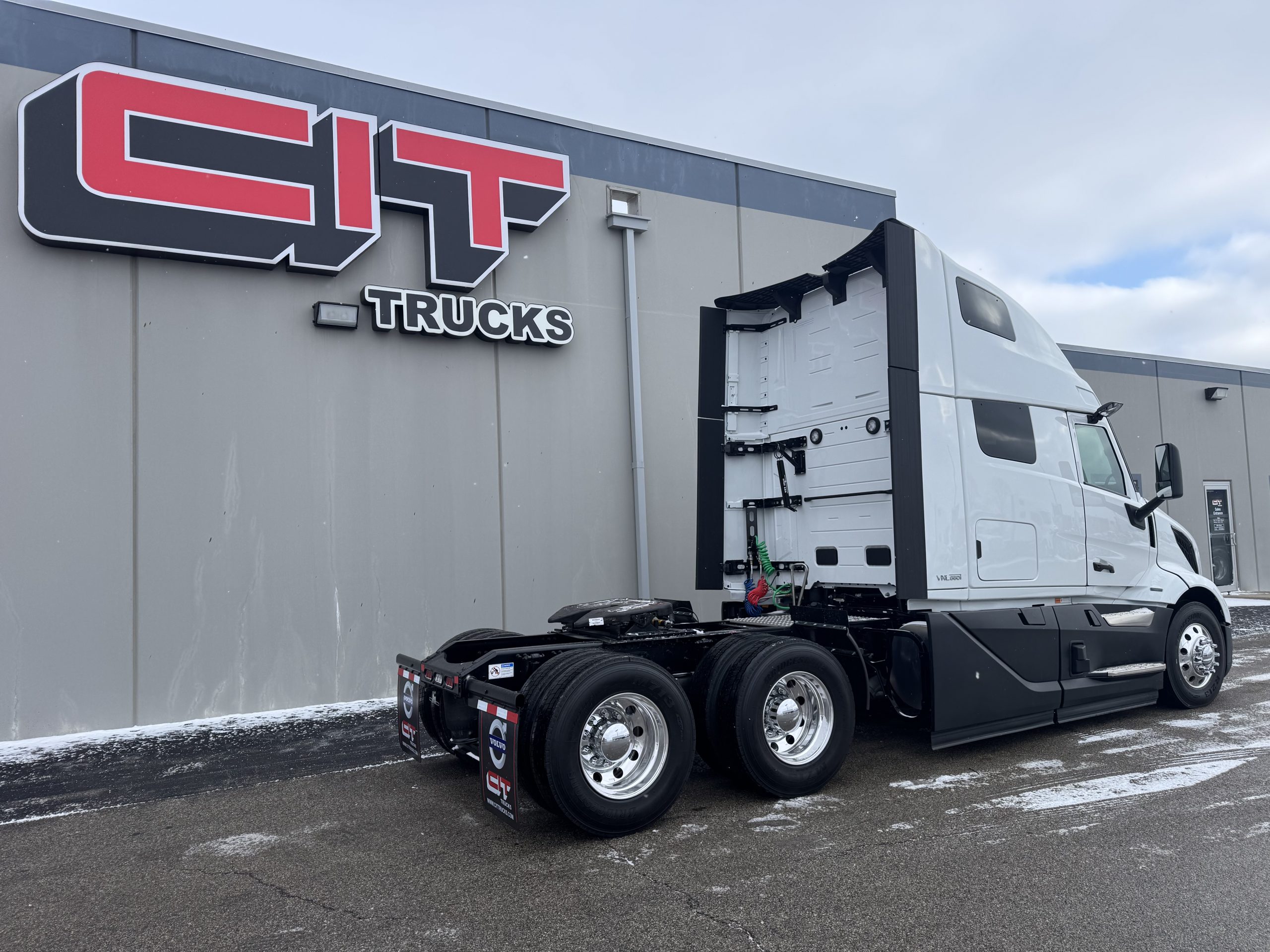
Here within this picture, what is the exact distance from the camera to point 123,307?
305 inches

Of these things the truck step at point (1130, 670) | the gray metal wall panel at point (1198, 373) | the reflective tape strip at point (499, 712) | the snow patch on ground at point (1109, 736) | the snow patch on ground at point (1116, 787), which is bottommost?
the snow patch on ground at point (1109, 736)

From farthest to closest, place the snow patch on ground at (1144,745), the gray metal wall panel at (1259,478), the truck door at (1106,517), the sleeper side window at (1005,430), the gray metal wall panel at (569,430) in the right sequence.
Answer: the gray metal wall panel at (1259,478) < the gray metal wall panel at (569,430) < the truck door at (1106,517) < the sleeper side window at (1005,430) < the snow patch on ground at (1144,745)

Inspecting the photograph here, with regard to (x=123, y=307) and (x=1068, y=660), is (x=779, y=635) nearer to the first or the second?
(x=1068, y=660)

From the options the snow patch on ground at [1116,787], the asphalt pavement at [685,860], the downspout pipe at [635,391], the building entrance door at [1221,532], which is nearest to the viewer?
the asphalt pavement at [685,860]

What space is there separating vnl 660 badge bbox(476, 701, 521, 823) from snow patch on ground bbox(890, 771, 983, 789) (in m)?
2.41

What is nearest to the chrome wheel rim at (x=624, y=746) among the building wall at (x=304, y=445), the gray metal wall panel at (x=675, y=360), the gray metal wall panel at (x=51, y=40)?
the building wall at (x=304, y=445)

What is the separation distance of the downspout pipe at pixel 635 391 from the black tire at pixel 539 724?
18.0ft

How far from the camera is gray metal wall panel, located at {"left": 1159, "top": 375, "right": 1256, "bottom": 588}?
56.9 feet

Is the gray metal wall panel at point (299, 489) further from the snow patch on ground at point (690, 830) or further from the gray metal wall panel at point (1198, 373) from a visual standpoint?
the gray metal wall panel at point (1198, 373)

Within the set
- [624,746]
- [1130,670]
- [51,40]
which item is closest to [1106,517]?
[1130,670]

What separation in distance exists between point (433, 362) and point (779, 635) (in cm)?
533

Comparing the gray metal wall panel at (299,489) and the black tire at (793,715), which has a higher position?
the gray metal wall panel at (299,489)

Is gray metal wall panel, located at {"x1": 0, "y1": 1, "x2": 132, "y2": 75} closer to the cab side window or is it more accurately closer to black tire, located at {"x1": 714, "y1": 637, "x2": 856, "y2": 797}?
black tire, located at {"x1": 714, "y1": 637, "x2": 856, "y2": 797}

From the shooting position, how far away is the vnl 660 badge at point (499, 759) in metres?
4.20
